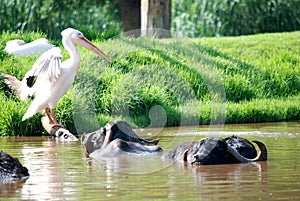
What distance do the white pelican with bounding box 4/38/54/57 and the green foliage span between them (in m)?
8.24

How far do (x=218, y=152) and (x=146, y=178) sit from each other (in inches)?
44.4

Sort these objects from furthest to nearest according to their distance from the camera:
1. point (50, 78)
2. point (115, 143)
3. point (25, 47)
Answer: point (25, 47), point (50, 78), point (115, 143)

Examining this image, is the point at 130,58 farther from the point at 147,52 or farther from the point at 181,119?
the point at 181,119

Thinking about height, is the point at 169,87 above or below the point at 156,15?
below

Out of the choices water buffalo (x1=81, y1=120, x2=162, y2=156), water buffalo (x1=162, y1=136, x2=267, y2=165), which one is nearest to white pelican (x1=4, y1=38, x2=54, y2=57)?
water buffalo (x1=81, y1=120, x2=162, y2=156)

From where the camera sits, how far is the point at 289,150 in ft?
33.6

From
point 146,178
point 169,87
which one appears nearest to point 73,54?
point 169,87

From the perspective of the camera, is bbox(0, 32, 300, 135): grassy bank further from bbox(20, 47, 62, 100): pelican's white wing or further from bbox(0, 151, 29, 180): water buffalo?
bbox(0, 151, 29, 180): water buffalo

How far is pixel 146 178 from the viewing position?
27.4 feet

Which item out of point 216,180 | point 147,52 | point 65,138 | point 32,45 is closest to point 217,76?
point 147,52

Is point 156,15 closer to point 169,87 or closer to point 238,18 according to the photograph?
point 238,18

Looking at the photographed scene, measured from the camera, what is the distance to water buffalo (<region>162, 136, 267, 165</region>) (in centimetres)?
919

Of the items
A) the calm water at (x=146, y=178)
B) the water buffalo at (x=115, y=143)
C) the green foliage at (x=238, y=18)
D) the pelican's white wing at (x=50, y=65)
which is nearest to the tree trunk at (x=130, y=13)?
the green foliage at (x=238, y=18)

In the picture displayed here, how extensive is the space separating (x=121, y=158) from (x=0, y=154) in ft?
6.17
